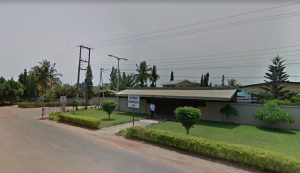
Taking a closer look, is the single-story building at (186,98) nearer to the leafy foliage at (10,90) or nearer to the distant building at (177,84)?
the distant building at (177,84)

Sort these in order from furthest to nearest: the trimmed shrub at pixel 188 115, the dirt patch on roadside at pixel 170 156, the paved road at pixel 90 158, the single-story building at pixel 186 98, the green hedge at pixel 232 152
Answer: the single-story building at pixel 186 98 → the trimmed shrub at pixel 188 115 → the dirt patch on roadside at pixel 170 156 → the paved road at pixel 90 158 → the green hedge at pixel 232 152

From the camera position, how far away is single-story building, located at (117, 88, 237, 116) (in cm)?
2431

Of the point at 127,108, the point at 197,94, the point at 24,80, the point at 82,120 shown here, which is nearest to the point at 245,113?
the point at 197,94

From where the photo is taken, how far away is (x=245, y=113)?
78.7 ft

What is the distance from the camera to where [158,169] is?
9.72m

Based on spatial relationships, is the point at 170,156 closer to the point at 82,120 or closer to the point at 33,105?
the point at 82,120

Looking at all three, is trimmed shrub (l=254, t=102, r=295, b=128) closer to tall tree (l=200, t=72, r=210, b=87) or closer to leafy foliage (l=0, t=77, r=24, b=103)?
tall tree (l=200, t=72, r=210, b=87)

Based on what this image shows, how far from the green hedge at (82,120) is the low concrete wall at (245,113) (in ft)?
38.5

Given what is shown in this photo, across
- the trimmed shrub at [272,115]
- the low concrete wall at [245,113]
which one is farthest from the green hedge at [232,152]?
the low concrete wall at [245,113]

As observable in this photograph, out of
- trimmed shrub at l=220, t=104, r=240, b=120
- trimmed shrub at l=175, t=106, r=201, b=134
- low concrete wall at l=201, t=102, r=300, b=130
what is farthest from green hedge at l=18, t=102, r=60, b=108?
trimmed shrub at l=175, t=106, r=201, b=134

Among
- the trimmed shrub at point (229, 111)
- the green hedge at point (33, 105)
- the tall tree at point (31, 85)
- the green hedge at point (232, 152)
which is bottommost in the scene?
the green hedge at point (232, 152)

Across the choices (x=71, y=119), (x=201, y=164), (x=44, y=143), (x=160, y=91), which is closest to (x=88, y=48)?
(x=160, y=91)

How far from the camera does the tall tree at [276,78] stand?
46.5m

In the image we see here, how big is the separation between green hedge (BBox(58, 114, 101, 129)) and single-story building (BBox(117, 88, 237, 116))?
29.7ft
